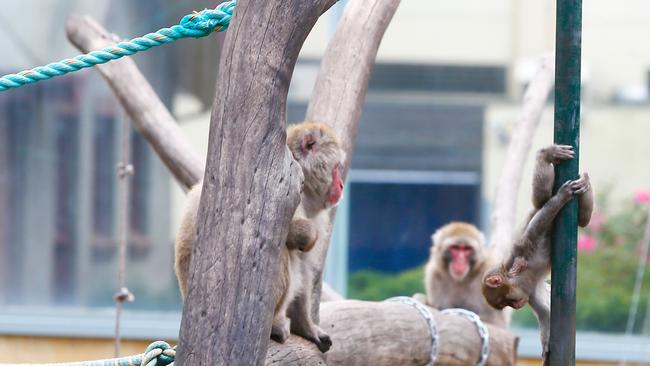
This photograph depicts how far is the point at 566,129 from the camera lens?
2961 mm

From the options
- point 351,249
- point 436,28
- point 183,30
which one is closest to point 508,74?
point 436,28

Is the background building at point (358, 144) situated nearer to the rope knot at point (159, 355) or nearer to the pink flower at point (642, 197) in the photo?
the pink flower at point (642, 197)

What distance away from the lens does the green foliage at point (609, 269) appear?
355 inches

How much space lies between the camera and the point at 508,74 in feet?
30.8

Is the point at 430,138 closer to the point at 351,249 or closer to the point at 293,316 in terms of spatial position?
the point at 351,249

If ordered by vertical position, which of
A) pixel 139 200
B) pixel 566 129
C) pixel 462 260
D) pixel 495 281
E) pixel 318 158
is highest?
pixel 566 129

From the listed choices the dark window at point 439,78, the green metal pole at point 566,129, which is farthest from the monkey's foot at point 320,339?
the dark window at point 439,78

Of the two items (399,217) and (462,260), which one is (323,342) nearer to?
(462,260)

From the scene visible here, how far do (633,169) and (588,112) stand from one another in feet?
2.16

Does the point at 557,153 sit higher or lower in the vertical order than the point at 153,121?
lower

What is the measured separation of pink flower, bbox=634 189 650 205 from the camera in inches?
358

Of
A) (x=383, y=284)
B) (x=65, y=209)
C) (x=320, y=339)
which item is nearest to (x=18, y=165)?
(x=65, y=209)

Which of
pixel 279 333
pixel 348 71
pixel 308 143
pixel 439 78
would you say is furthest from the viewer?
pixel 439 78

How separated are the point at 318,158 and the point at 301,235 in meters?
0.40
